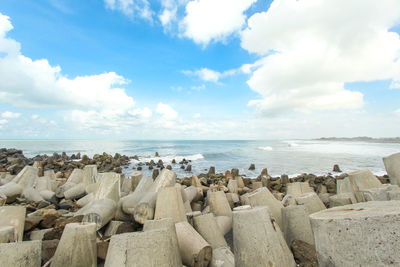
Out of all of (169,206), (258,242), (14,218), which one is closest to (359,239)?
(258,242)

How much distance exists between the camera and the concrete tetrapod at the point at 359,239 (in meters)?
1.43

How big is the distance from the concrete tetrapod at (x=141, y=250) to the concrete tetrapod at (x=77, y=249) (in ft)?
2.37

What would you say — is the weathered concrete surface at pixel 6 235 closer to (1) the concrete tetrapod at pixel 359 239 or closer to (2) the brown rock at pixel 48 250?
(2) the brown rock at pixel 48 250

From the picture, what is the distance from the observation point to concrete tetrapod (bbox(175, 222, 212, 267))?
8.56 feet

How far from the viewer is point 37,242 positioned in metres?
2.33

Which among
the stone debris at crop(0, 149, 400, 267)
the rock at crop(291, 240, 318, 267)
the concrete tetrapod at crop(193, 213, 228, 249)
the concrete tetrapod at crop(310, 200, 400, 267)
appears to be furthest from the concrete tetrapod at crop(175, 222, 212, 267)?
the concrete tetrapod at crop(310, 200, 400, 267)

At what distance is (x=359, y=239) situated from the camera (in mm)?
1562

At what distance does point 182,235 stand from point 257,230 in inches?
38.8

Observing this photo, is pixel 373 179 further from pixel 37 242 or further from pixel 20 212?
pixel 20 212

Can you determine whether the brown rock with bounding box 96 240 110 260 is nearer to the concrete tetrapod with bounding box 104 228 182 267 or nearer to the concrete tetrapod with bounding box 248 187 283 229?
A: the concrete tetrapod with bounding box 104 228 182 267

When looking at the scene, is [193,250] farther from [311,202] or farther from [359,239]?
[311,202]

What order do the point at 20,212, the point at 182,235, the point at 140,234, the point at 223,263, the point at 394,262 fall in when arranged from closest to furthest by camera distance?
the point at 394,262
the point at 140,234
the point at 223,263
the point at 182,235
the point at 20,212

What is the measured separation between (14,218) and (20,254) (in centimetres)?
161

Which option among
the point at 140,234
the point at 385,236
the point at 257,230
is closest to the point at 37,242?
the point at 140,234
